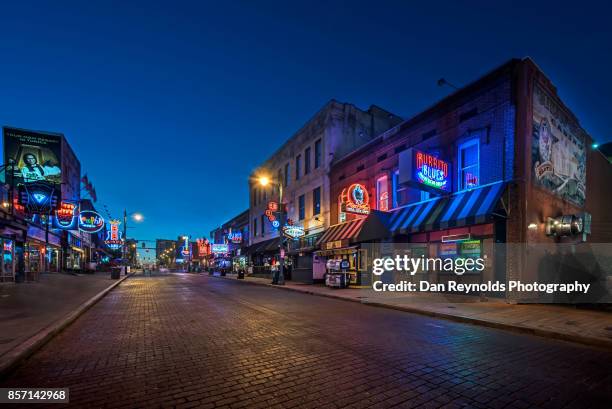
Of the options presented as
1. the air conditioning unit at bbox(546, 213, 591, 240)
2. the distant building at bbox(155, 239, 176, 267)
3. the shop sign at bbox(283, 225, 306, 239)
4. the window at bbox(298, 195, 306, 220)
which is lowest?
the distant building at bbox(155, 239, 176, 267)

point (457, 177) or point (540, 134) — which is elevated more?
point (540, 134)

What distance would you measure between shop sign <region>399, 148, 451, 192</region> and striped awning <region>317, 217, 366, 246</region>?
6016mm

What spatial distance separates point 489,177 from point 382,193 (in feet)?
23.8

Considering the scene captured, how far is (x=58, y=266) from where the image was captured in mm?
32812

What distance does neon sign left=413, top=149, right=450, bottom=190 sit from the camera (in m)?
14.7

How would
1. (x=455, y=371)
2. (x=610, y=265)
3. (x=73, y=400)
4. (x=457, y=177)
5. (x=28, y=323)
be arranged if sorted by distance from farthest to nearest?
(x=457, y=177) < (x=610, y=265) < (x=28, y=323) < (x=455, y=371) < (x=73, y=400)

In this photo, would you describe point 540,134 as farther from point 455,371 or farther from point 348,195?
point 455,371

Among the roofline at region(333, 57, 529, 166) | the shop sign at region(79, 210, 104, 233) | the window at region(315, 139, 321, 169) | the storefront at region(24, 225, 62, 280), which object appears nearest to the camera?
the roofline at region(333, 57, 529, 166)

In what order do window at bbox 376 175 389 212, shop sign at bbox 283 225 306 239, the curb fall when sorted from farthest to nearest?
shop sign at bbox 283 225 306 239 < window at bbox 376 175 389 212 < the curb

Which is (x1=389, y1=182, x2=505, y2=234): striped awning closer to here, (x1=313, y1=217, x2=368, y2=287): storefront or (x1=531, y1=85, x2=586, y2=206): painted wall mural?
(x1=531, y1=85, x2=586, y2=206): painted wall mural

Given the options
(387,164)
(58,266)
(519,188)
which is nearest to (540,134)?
(519,188)

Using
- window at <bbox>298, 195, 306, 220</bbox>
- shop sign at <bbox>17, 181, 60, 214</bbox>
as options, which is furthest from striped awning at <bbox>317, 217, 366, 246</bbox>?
shop sign at <bbox>17, 181, 60, 214</bbox>

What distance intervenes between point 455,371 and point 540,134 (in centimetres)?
1362

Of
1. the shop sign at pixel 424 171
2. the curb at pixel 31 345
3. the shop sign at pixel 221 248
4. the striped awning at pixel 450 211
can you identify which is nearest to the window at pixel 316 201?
the striped awning at pixel 450 211
